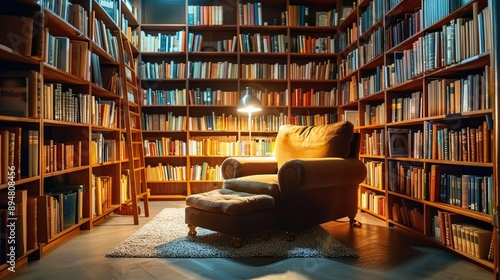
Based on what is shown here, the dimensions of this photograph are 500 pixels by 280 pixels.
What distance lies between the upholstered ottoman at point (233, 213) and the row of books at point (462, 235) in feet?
4.09

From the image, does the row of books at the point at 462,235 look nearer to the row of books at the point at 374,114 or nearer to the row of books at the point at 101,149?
the row of books at the point at 374,114

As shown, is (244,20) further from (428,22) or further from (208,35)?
(428,22)

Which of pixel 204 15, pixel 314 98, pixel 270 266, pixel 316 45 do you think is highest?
pixel 204 15

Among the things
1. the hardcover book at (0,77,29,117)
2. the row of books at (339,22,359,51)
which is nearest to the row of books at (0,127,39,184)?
the hardcover book at (0,77,29,117)

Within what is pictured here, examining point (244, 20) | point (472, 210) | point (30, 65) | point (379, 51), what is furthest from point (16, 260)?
point (244, 20)

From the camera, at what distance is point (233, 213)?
2.24 metres

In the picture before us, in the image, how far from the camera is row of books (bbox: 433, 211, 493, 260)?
6.51ft

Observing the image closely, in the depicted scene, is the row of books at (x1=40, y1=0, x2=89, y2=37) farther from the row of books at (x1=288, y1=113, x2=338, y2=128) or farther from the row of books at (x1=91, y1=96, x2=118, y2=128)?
the row of books at (x1=288, y1=113, x2=338, y2=128)

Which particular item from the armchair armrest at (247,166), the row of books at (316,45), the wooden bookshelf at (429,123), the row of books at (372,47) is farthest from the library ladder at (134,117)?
the row of books at (372,47)

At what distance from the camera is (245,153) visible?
4.62 m

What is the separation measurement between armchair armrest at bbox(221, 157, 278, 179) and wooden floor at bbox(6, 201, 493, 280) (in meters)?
1.13

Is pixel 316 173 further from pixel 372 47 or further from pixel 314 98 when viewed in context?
pixel 314 98

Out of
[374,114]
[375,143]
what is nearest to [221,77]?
[374,114]

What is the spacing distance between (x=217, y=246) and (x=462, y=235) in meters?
1.67
